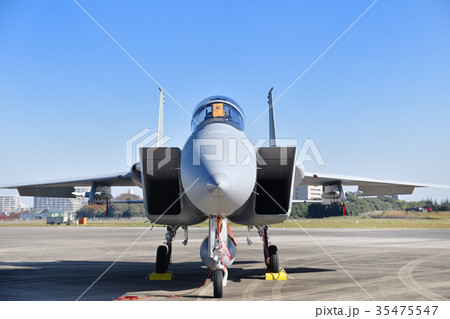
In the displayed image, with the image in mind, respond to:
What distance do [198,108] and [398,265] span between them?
8.11m

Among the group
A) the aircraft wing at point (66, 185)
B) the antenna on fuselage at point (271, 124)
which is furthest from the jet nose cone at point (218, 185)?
the antenna on fuselage at point (271, 124)

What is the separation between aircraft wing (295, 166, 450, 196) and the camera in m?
11.3

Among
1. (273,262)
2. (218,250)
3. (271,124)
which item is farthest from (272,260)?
(271,124)

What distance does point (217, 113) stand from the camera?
7840 mm

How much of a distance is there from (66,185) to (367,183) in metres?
9.62

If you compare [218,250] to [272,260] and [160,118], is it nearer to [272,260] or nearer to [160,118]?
[272,260]

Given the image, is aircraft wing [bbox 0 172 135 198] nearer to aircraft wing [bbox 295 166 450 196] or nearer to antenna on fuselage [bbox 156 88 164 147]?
antenna on fuselage [bbox 156 88 164 147]

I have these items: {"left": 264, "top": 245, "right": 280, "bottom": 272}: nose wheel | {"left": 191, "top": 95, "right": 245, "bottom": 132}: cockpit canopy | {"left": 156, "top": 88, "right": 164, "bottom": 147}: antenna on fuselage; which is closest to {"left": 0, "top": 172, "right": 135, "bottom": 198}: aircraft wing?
{"left": 156, "top": 88, "right": 164, "bottom": 147}: antenna on fuselage

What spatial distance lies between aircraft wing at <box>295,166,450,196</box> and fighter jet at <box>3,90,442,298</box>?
Result: 1.49 meters

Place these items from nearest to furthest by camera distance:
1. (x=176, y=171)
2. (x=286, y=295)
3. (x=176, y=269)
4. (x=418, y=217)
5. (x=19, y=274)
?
(x=286, y=295), (x=176, y=171), (x=19, y=274), (x=176, y=269), (x=418, y=217)
